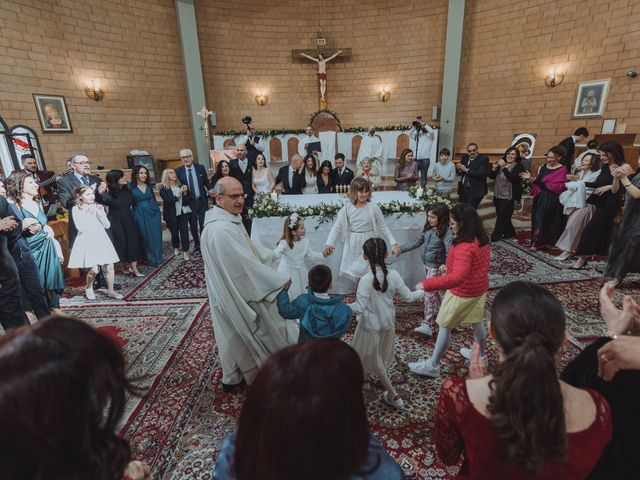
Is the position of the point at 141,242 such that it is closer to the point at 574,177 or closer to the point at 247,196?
the point at 247,196

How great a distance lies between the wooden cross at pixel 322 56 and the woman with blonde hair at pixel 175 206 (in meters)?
7.97

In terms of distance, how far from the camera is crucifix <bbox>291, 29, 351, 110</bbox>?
11.7 meters

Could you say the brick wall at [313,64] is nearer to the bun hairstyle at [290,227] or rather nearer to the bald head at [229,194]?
the bun hairstyle at [290,227]

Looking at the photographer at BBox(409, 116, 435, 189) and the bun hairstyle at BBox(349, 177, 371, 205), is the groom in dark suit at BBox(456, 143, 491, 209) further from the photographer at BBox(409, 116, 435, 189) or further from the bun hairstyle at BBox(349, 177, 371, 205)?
the bun hairstyle at BBox(349, 177, 371, 205)

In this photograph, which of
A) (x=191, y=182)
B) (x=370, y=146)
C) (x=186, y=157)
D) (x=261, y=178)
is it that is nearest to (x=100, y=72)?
(x=186, y=157)

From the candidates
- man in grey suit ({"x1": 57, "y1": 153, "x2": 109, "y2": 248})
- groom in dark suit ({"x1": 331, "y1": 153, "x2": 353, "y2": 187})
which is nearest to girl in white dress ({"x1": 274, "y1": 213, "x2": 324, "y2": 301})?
groom in dark suit ({"x1": 331, "y1": 153, "x2": 353, "y2": 187})

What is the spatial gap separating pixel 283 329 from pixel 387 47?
12.4 meters

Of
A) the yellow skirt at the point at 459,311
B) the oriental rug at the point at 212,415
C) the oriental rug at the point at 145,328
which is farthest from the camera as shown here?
the oriental rug at the point at 145,328

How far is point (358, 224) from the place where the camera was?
162 inches

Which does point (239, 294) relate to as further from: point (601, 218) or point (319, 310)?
point (601, 218)

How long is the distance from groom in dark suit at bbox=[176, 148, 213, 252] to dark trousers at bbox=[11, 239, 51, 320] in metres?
2.64

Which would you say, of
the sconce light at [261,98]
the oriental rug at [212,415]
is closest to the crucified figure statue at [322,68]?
the sconce light at [261,98]

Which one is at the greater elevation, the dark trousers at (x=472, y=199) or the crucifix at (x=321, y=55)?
the crucifix at (x=321, y=55)

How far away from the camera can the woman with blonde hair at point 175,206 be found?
5.86m
